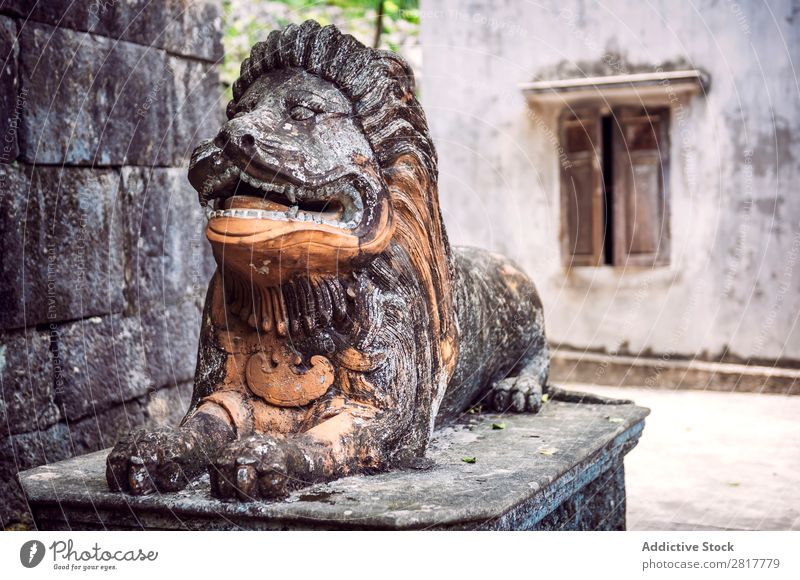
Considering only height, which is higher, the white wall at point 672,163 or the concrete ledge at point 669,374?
the white wall at point 672,163

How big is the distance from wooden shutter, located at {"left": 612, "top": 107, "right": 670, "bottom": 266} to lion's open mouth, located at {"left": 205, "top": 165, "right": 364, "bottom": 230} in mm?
6183

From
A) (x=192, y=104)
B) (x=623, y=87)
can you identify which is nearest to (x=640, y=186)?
(x=623, y=87)

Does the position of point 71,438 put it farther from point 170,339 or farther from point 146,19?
point 146,19

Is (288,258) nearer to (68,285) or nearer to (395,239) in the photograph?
(395,239)

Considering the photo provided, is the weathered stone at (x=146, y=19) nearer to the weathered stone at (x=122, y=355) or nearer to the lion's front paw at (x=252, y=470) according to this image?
the weathered stone at (x=122, y=355)

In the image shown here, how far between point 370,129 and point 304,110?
24 cm

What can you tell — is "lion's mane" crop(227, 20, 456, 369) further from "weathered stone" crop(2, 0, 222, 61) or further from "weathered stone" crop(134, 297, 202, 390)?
"weathered stone" crop(134, 297, 202, 390)

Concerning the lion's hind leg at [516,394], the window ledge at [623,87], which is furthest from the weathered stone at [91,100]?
the window ledge at [623,87]

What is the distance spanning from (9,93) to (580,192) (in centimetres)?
590

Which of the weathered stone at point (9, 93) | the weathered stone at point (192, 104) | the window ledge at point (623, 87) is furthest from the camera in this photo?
the window ledge at point (623, 87)

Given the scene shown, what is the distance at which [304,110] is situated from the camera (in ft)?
10.5

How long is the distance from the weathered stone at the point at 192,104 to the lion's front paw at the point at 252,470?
2.96 m

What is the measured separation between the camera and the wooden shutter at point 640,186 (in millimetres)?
8969

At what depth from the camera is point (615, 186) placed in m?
9.31
